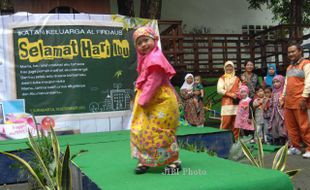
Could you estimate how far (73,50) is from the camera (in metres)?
6.32

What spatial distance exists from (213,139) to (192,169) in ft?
8.04

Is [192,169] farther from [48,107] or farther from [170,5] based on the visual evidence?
[170,5]

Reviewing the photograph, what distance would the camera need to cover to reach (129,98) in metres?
6.65

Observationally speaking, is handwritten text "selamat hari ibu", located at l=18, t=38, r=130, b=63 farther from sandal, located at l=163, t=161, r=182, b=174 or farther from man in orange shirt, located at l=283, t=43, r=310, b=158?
sandal, located at l=163, t=161, r=182, b=174

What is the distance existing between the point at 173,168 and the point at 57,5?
747 centimetres

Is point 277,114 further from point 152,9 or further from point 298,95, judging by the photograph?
point 152,9

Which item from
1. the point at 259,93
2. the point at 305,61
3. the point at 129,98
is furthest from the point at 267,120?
the point at 129,98

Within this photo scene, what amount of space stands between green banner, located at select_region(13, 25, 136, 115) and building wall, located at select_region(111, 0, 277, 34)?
21.8ft

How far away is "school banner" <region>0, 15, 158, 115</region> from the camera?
6.12m

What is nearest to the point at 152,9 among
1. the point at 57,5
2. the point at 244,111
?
the point at 57,5

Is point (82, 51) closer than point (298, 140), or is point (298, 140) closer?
point (298, 140)

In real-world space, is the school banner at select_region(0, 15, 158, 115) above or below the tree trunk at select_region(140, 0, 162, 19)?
below

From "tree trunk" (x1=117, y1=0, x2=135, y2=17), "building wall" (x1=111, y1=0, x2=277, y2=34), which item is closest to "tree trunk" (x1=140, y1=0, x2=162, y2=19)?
"tree trunk" (x1=117, y1=0, x2=135, y2=17)

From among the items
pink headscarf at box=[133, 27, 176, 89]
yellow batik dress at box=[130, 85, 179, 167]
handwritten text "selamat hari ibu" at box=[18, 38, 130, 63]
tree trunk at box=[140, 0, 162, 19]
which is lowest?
yellow batik dress at box=[130, 85, 179, 167]
